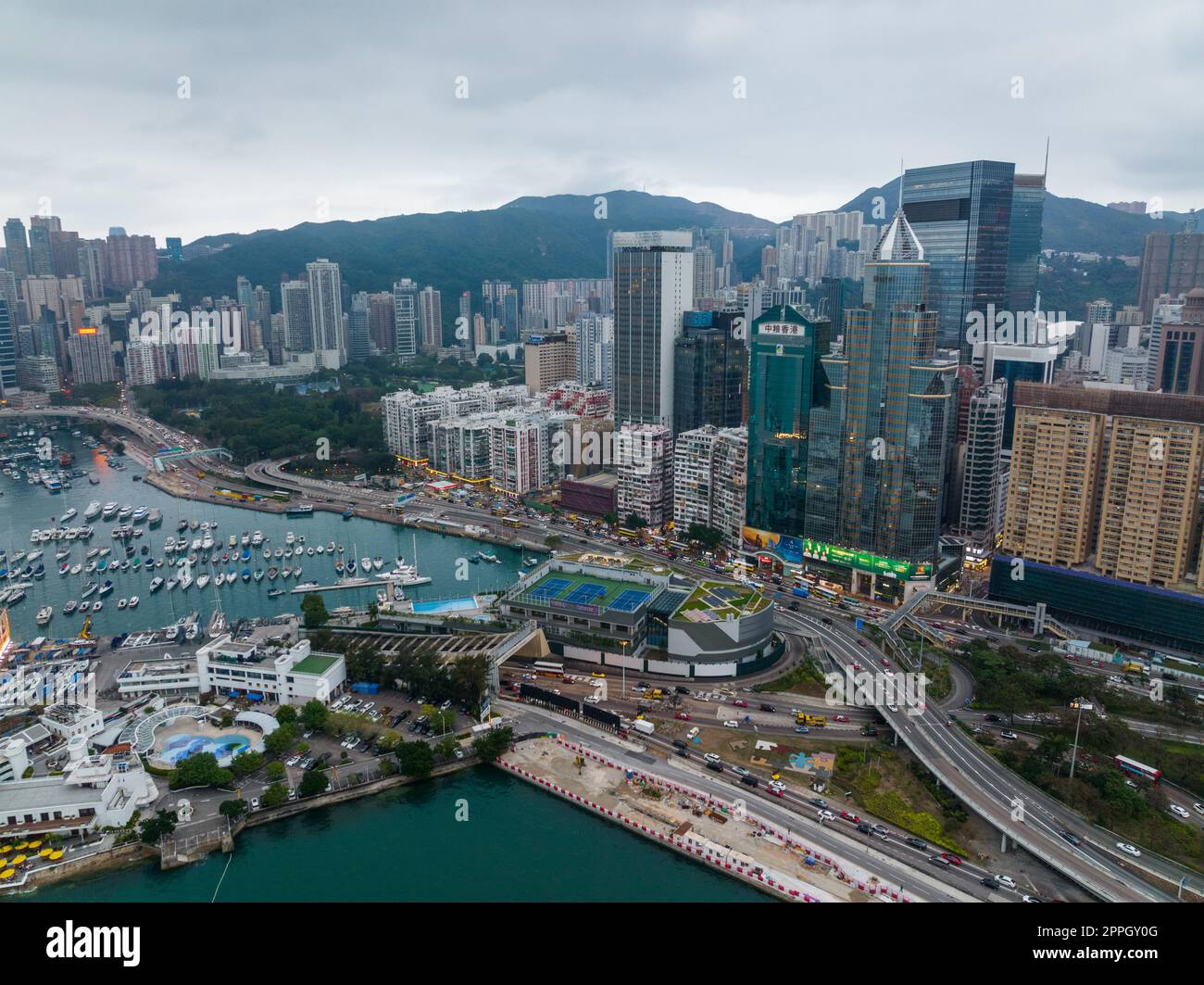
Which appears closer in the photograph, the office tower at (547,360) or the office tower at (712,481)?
the office tower at (712,481)

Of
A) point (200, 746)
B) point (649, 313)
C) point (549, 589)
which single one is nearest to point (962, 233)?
point (649, 313)

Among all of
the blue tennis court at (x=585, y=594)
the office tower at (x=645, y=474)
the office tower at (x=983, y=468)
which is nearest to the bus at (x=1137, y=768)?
the blue tennis court at (x=585, y=594)

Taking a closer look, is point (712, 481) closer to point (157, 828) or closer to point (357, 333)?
point (157, 828)

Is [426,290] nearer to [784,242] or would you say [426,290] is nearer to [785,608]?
[784,242]

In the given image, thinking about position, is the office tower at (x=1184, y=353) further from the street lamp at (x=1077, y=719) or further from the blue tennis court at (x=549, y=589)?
the blue tennis court at (x=549, y=589)

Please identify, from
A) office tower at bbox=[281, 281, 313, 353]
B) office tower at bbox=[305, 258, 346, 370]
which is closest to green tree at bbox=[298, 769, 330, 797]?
office tower at bbox=[305, 258, 346, 370]
